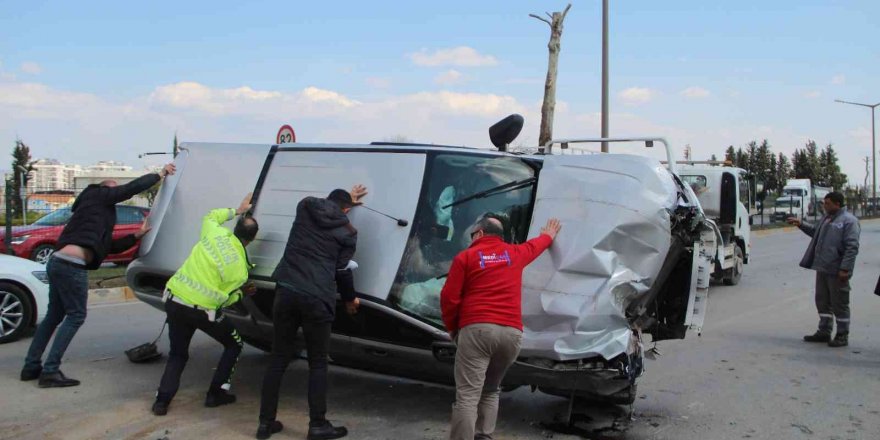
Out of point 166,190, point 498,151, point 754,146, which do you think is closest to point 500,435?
point 498,151

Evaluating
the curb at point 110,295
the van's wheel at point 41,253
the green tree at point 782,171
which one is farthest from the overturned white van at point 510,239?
the green tree at point 782,171

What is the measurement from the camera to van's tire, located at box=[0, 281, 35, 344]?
7352 mm

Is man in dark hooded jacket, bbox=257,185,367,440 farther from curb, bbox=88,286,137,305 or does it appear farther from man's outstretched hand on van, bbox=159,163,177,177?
curb, bbox=88,286,137,305

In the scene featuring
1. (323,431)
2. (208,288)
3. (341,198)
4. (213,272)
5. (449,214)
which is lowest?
(323,431)

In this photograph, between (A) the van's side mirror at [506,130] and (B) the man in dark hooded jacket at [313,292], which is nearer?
(B) the man in dark hooded jacket at [313,292]

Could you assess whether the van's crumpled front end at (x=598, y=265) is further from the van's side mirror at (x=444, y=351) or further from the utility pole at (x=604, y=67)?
the utility pole at (x=604, y=67)

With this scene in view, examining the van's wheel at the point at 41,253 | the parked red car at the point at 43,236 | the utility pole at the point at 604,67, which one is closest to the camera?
the parked red car at the point at 43,236

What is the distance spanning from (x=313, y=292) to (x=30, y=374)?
2958 mm

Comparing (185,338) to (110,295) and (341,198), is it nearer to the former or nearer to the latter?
(341,198)

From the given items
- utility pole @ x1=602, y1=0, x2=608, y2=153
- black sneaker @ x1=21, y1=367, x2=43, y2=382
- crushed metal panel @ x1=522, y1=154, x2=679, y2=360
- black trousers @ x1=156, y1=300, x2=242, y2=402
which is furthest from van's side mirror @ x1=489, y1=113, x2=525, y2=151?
utility pole @ x1=602, y1=0, x2=608, y2=153

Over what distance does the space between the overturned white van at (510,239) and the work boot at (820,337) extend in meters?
3.85

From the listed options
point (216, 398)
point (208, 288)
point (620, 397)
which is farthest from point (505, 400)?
point (208, 288)

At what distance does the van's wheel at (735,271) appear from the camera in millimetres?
13596

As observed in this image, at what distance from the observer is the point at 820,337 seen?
8.31 metres
